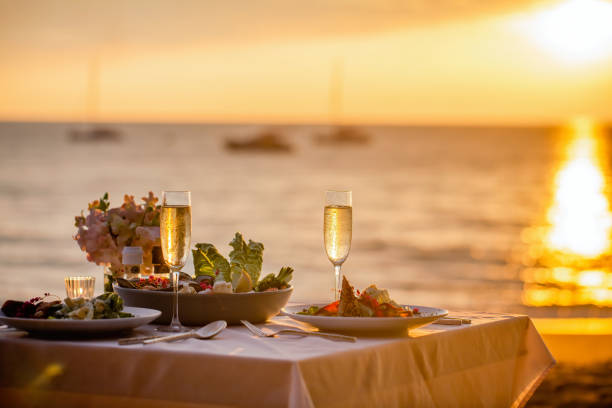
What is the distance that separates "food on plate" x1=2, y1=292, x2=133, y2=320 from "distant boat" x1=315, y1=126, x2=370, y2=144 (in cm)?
6536

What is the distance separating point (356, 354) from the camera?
1786 millimetres

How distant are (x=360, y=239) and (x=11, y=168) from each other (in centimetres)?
2530

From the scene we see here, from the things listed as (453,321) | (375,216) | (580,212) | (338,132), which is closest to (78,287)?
(453,321)

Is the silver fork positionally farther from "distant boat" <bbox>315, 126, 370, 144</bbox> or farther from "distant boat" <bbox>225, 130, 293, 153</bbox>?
"distant boat" <bbox>315, 126, 370, 144</bbox>

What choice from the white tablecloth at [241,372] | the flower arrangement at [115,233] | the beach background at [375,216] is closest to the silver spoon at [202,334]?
the white tablecloth at [241,372]

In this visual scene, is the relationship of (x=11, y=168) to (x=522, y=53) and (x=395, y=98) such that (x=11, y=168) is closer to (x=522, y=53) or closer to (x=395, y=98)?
(x=522, y=53)

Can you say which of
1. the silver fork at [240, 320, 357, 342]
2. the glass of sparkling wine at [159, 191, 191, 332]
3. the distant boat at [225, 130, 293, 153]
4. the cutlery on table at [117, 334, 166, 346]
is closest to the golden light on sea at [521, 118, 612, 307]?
the silver fork at [240, 320, 357, 342]

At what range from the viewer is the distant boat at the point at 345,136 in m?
67.6

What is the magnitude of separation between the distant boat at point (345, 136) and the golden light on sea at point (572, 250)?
31963 mm

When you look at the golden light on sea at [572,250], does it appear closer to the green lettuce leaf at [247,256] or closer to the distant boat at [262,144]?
the green lettuce leaf at [247,256]

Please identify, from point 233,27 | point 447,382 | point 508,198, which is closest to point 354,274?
point 447,382

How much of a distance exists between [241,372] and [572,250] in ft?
52.8

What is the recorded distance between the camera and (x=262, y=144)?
64188 mm

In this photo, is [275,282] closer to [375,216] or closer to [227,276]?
[227,276]
